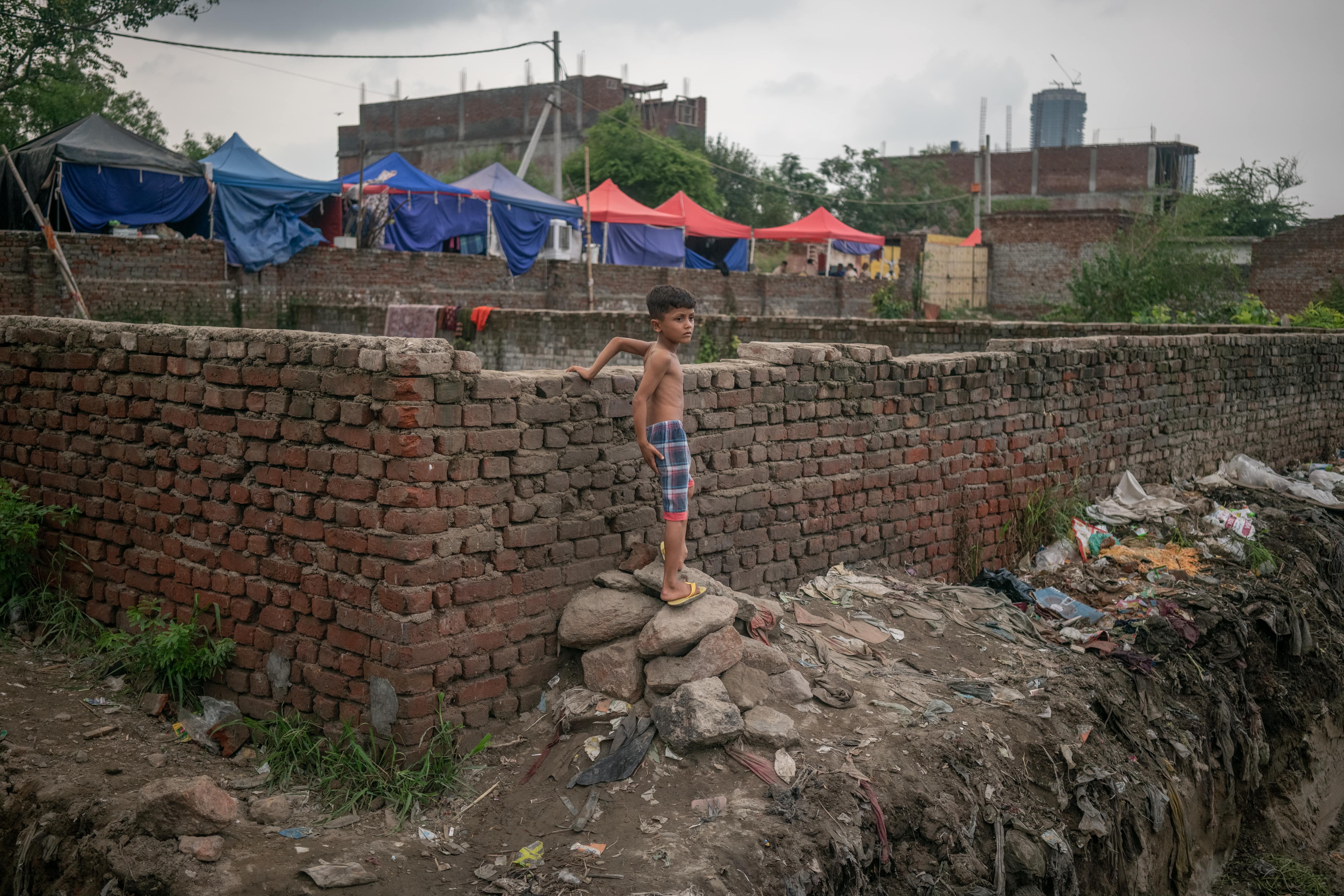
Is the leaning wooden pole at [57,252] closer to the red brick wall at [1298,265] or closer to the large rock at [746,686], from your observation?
the large rock at [746,686]

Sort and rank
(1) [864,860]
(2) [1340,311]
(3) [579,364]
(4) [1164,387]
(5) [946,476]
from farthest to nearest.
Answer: (2) [1340,311] → (3) [579,364] → (4) [1164,387] → (5) [946,476] → (1) [864,860]

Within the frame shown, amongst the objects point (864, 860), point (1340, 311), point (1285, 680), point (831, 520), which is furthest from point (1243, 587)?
point (1340, 311)

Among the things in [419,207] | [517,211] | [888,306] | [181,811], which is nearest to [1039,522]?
[181,811]

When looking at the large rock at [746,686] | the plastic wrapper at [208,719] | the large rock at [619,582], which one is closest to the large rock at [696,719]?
the large rock at [746,686]

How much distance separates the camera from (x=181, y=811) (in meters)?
3.26

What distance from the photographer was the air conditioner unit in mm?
24703

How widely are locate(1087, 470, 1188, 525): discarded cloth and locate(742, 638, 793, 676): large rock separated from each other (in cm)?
421

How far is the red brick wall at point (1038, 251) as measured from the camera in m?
24.1

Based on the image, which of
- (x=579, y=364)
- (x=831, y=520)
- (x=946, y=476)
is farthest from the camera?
(x=579, y=364)

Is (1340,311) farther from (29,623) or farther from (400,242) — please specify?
(29,623)

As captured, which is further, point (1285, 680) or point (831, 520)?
point (1285, 680)

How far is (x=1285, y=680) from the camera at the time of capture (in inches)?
262

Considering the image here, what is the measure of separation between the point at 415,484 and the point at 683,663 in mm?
1223

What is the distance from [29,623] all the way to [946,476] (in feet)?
17.1
